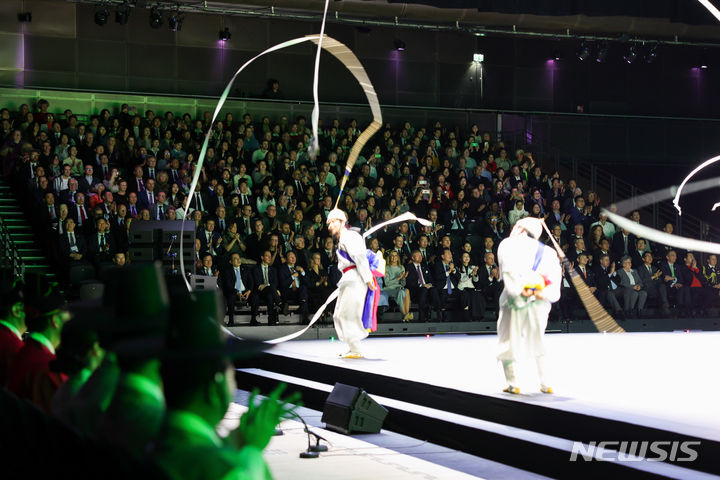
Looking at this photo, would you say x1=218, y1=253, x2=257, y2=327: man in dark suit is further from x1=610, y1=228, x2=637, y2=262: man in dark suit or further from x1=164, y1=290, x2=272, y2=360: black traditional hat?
x1=164, y1=290, x2=272, y2=360: black traditional hat

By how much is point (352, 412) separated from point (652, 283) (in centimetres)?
1098

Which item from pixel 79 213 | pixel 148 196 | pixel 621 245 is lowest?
pixel 621 245

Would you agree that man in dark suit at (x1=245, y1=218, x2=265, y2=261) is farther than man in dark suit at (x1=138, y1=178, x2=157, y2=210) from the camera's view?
Yes

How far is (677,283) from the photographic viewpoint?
17.9m

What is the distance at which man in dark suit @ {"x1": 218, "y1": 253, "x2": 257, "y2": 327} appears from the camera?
14.5 metres

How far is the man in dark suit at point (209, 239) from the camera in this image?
582 inches

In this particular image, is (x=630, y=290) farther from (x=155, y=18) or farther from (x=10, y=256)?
(x=155, y=18)

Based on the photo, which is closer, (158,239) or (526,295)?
(526,295)

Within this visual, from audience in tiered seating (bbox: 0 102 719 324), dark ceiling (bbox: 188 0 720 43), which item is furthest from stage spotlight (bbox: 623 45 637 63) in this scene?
audience in tiered seating (bbox: 0 102 719 324)

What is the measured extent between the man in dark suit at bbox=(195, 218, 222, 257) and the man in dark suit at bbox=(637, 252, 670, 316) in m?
7.90

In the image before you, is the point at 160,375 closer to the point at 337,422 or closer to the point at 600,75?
the point at 337,422

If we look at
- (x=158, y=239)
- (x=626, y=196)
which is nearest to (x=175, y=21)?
(x=158, y=239)

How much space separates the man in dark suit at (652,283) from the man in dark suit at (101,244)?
376 inches

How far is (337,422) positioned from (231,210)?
27.3ft
